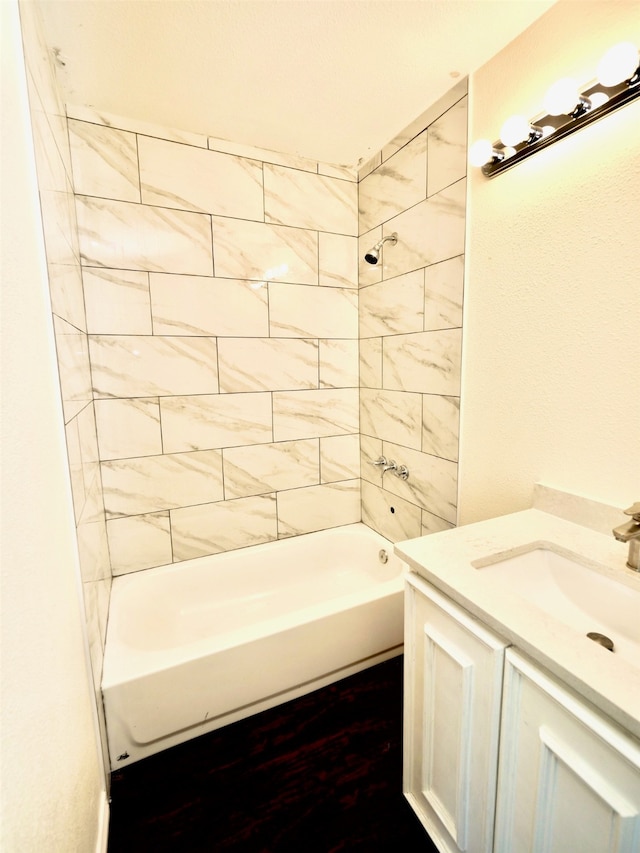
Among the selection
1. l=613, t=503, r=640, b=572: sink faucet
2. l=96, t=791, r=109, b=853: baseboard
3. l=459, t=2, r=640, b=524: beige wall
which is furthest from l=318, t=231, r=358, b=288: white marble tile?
l=96, t=791, r=109, b=853: baseboard

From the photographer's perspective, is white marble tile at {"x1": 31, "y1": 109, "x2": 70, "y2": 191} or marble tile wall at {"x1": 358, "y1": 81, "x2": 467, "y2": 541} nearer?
white marble tile at {"x1": 31, "y1": 109, "x2": 70, "y2": 191}

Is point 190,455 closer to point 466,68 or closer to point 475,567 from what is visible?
point 475,567

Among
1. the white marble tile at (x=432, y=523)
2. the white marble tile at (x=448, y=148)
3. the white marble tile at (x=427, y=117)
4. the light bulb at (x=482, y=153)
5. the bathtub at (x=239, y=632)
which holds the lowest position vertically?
the bathtub at (x=239, y=632)

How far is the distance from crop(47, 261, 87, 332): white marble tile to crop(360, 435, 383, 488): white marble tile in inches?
63.2

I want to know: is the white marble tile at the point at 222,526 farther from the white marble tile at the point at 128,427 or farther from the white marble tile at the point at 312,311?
the white marble tile at the point at 312,311

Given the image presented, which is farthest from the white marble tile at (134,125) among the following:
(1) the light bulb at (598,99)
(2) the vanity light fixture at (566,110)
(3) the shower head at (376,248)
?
(1) the light bulb at (598,99)

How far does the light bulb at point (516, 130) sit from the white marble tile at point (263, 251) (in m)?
1.17

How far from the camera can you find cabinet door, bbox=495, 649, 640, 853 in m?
0.62

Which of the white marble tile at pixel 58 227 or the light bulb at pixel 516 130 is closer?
the white marble tile at pixel 58 227

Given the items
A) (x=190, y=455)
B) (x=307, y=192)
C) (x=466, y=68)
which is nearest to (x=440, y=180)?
(x=466, y=68)

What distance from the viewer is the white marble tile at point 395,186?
5.93 ft

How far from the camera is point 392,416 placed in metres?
2.17

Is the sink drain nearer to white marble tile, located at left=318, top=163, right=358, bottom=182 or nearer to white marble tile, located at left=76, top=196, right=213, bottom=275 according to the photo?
white marble tile, located at left=76, top=196, right=213, bottom=275

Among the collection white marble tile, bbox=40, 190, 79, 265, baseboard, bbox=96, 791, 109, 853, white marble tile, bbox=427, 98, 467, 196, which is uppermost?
white marble tile, bbox=427, 98, 467, 196
